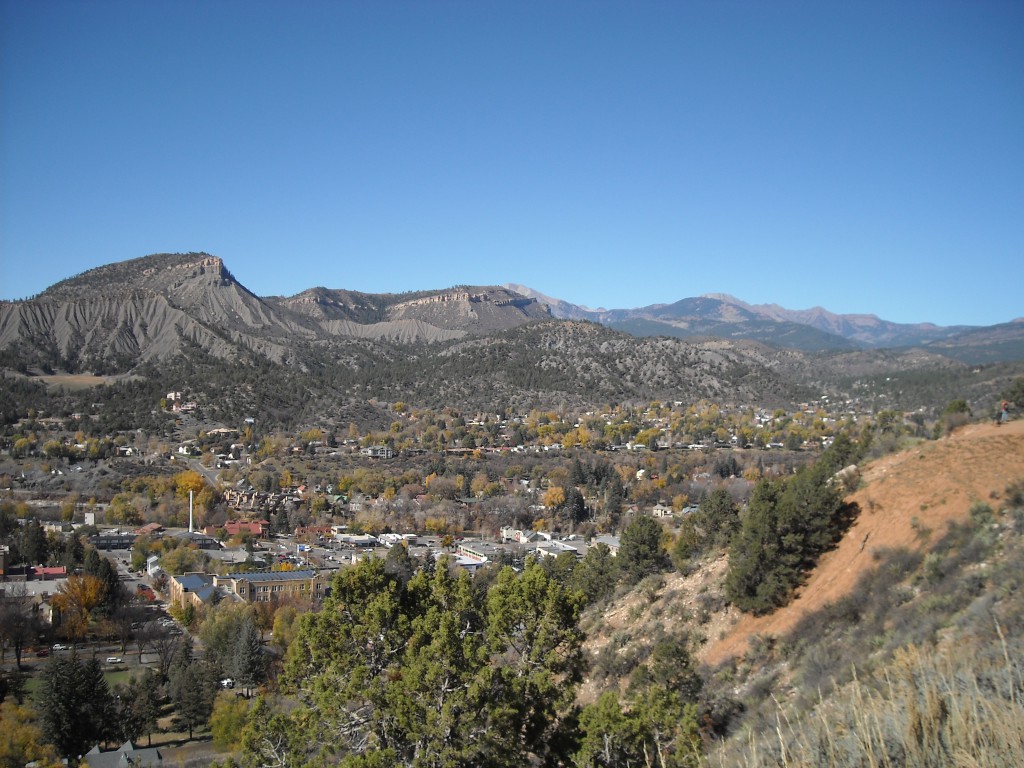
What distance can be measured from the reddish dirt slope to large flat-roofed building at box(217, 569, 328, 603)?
18.8 meters

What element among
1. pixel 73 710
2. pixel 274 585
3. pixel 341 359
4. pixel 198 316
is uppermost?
pixel 198 316

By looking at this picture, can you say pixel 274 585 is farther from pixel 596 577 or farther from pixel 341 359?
pixel 341 359

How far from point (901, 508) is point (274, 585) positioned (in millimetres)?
22286

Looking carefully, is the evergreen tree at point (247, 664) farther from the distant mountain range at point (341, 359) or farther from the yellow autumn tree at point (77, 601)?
the distant mountain range at point (341, 359)

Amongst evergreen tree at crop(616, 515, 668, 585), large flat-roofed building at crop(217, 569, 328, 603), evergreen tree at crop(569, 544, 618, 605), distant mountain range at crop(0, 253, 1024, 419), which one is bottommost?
large flat-roofed building at crop(217, 569, 328, 603)

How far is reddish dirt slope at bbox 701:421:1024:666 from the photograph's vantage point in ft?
40.3

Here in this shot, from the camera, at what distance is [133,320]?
93500mm

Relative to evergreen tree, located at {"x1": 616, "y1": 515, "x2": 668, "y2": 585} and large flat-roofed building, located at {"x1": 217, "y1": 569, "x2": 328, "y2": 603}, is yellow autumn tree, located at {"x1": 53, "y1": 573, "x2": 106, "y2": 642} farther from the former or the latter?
evergreen tree, located at {"x1": 616, "y1": 515, "x2": 668, "y2": 585}

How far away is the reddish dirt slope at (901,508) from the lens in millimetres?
12297

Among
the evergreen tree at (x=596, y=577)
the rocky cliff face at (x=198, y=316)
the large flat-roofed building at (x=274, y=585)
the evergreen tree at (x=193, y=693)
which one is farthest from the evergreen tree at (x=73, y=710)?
the rocky cliff face at (x=198, y=316)

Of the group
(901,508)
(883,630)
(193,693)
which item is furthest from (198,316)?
(883,630)

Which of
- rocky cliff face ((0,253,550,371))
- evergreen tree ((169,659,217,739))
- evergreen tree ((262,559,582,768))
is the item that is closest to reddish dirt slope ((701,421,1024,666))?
evergreen tree ((262,559,582,768))

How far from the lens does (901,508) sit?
13.5 metres

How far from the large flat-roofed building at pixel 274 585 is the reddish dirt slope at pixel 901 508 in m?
18.8
